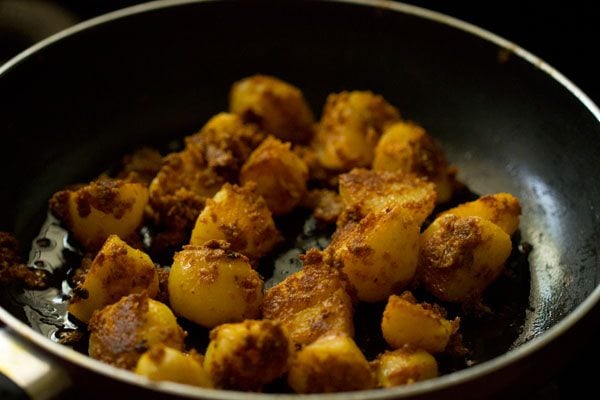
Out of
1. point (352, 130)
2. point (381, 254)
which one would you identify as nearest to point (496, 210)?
point (381, 254)

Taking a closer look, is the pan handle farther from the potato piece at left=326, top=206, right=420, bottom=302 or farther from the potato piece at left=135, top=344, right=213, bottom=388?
the potato piece at left=326, top=206, right=420, bottom=302

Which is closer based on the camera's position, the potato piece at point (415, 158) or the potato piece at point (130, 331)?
the potato piece at point (130, 331)

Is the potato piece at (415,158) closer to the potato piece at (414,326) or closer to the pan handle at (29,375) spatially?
the potato piece at (414,326)

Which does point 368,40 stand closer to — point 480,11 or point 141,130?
point 480,11

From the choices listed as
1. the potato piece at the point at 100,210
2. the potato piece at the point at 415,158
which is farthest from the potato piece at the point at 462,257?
the potato piece at the point at 100,210

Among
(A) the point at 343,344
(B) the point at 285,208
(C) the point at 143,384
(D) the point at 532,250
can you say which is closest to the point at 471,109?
(D) the point at 532,250

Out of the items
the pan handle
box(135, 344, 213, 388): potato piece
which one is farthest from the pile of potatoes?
the pan handle

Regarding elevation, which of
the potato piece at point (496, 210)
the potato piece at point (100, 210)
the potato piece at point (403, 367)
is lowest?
the potato piece at point (403, 367)
